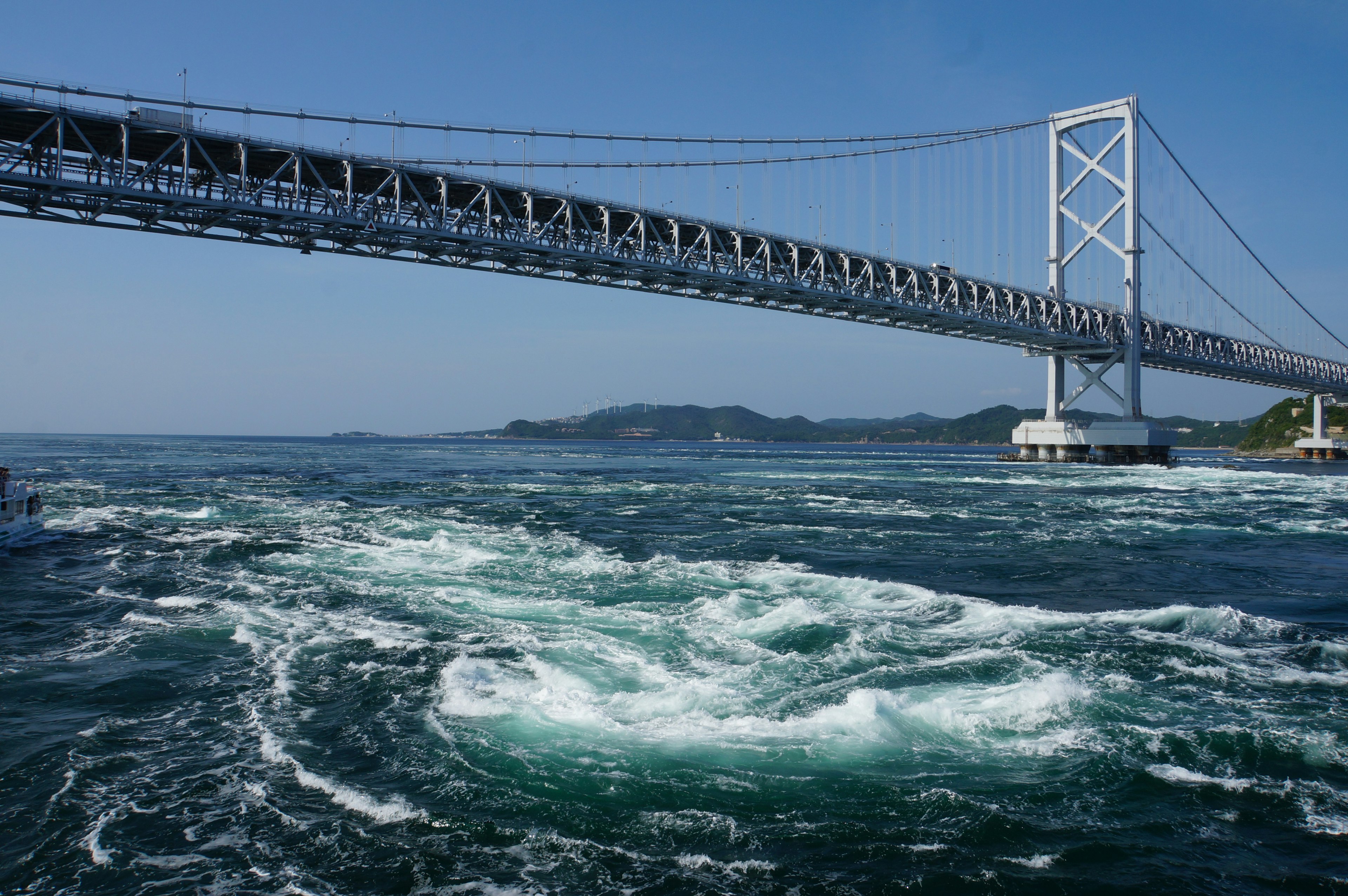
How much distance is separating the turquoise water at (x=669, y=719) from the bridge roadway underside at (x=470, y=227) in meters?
17.6

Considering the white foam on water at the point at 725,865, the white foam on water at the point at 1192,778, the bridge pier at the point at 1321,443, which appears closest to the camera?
the white foam on water at the point at 725,865

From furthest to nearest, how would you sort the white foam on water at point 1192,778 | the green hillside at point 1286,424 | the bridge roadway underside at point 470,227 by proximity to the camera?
the green hillside at point 1286,424
the bridge roadway underside at point 470,227
the white foam on water at point 1192,778

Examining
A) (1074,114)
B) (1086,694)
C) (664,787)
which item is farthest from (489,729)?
(1074,114)

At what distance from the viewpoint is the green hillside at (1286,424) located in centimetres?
10300

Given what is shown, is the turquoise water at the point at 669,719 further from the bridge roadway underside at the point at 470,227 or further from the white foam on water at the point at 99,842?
the bridge roadway underside at the point at 470,227

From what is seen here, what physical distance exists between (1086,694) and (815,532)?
13187 millimetres

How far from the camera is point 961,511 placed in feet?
88.8

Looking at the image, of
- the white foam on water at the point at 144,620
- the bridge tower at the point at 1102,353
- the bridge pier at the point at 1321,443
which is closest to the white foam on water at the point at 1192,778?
the white foam on water at the point at 144,620

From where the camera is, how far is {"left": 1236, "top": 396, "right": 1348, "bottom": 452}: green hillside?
10300cm

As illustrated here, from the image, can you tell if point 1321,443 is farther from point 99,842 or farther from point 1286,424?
point 99,842

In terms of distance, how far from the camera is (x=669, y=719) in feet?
23.6

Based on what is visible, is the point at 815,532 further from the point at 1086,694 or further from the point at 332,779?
the point at 332,779

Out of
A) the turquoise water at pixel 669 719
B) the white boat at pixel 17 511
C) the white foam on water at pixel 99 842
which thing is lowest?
the turquoise water at pixel 669 719

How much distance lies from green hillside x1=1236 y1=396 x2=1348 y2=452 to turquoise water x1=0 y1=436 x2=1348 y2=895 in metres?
110
